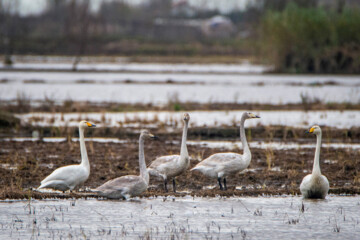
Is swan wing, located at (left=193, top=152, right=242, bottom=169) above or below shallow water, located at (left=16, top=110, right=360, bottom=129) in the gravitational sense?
above

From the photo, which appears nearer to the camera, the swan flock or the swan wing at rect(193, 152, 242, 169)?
the swan flock

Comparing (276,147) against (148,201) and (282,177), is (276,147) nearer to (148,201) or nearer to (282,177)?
(282,177)

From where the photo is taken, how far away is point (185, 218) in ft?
30.3

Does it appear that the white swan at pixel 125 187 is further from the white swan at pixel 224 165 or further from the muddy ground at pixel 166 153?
the white swan at pixel 224 165

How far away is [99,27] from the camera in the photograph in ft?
385

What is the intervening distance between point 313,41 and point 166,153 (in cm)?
3699

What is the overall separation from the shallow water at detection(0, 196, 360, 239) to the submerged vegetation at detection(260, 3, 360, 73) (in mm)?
40018

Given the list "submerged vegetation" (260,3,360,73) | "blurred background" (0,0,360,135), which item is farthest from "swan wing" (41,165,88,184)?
"submerged vegetation" (260,3,360,73)

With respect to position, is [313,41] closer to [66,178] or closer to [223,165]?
[223,165]

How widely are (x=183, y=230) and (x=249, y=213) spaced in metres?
1.43

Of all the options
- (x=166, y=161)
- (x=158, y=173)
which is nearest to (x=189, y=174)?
(x=158, y=173)

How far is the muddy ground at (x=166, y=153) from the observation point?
11.1 meters

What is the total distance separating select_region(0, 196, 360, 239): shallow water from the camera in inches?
330

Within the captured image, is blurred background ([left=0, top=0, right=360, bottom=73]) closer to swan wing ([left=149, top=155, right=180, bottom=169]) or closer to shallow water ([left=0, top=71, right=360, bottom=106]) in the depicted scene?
shallow water ([left=0, top=71, right=360, bottom=106])
